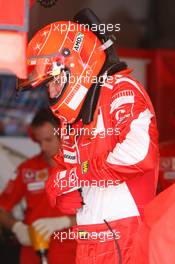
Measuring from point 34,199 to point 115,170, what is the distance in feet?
4.62

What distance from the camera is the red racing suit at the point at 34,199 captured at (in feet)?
10.7

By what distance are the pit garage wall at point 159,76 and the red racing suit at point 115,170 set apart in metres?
1.70

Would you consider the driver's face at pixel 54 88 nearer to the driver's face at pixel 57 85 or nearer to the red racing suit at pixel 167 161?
the driver's face at pixel 57 85

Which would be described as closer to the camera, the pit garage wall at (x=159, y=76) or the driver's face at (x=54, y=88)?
the driver's face at (x=54, y=88)

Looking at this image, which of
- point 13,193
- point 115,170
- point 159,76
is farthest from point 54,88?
point 159,76

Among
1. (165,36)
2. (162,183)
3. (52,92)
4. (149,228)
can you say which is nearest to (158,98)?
(165,36)

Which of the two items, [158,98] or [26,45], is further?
[158,98]

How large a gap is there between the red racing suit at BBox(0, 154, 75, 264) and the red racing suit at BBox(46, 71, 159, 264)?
0.89m

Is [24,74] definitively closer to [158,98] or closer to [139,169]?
[139,169]

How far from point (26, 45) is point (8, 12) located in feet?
0.37

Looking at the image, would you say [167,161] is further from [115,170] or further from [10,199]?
[115,170]

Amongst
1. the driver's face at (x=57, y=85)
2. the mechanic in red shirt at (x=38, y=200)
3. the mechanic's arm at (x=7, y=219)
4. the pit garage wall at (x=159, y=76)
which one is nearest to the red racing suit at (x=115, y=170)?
the driver's face at (x=57, y=85)

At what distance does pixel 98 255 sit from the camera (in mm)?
2320

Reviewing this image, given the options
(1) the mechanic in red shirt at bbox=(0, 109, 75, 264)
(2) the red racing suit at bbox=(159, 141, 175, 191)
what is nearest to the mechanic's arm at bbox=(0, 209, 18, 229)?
(1) the mechanic in red shirt at bbox=(0, 109, 75, 264)
